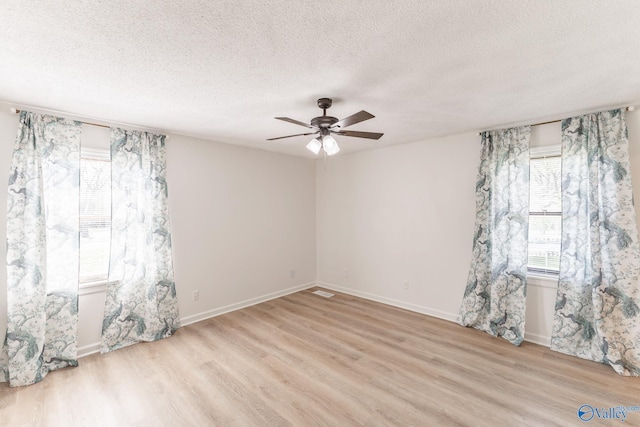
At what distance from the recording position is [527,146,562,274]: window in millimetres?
3068

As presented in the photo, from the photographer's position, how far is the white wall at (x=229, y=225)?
11.7 feet

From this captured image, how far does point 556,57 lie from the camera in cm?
177

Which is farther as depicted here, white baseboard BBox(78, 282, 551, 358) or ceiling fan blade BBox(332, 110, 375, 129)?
white baseboard BBox(78, 282, 551, 358)

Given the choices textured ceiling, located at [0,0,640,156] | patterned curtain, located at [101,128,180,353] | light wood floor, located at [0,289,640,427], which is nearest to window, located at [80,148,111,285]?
patterned curtain, located at [101,128,180,353]

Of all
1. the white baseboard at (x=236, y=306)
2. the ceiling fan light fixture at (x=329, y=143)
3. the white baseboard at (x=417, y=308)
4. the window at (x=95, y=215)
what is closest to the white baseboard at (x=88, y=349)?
the window at (x=95, y=215)

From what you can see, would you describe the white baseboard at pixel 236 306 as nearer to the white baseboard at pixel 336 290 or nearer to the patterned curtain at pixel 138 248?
the white baseboard at pixel 336 290

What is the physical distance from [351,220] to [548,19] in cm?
368

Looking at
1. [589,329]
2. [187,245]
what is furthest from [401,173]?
[187,245]

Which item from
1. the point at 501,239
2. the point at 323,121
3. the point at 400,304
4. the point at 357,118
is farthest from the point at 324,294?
the point at 357,118

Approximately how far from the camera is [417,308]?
4039mm

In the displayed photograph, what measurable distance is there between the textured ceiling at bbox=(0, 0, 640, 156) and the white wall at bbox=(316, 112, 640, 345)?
97cm

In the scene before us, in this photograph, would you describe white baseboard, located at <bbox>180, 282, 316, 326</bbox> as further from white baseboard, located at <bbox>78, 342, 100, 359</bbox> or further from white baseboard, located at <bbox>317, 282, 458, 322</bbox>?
white baseboard, located at <bbox>78, 342, 100, 359</bbox>

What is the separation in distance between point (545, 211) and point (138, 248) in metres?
4.69

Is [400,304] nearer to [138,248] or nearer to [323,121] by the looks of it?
[323,121]
